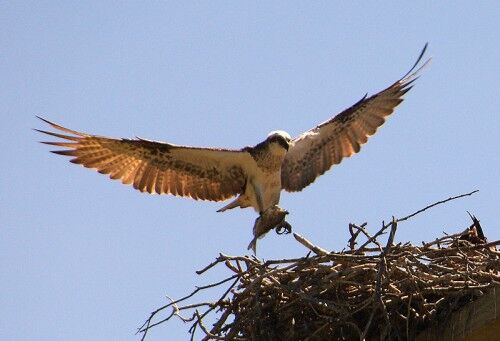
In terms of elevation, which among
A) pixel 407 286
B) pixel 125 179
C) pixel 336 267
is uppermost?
pixel 125 179

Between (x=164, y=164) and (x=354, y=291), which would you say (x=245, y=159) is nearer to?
(x=164, y=164)

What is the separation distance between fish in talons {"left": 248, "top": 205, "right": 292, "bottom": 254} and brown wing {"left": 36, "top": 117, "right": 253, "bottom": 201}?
2.07 feet

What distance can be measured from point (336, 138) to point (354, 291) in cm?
361

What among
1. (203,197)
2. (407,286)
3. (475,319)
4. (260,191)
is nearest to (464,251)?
(407,286)

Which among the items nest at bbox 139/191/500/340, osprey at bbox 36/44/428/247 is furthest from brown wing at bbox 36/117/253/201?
nest at bbox 139/191/500/340

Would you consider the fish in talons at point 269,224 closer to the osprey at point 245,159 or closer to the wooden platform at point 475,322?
the osprey at point 245,159

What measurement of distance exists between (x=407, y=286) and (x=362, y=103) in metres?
3.77

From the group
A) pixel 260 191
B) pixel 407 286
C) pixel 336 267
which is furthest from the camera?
pixel 260 191

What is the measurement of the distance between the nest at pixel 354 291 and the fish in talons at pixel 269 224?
1.69m

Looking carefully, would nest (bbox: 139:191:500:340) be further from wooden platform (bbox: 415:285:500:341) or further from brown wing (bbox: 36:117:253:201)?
brown wing (bbox: 36:117:253:201)

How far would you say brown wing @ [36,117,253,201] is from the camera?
8367mm

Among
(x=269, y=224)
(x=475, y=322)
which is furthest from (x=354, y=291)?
(x=269, y=224)

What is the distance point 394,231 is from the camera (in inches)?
202

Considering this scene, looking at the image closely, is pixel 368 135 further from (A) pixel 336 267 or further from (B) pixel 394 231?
(B) pixel 394 231
